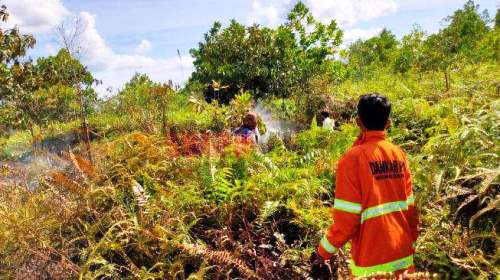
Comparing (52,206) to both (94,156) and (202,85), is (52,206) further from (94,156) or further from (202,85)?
(202,85)

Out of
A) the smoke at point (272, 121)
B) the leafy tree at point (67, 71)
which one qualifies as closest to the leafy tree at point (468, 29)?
the smoke at point (272, 121)

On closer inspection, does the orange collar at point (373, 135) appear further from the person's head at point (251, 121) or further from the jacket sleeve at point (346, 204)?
the person's head at point (251, 121)

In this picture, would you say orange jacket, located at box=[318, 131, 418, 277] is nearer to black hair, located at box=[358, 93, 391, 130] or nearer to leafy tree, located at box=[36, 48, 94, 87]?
black hair, located at box=[358, 93, 391, 130]

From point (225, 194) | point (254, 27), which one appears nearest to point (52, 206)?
point (225, 194)

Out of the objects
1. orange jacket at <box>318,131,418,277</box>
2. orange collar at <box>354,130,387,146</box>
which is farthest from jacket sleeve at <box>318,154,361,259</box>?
orange collar at <box>354,130,387,146</box>

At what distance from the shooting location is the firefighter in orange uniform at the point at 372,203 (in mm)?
2896

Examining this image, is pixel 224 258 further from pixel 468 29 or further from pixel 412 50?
pixel 468 29

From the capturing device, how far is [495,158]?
273 cm

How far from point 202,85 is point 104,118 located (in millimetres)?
7640

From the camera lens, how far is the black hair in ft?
9.72

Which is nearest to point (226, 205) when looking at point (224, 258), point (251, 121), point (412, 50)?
point (224, 258)

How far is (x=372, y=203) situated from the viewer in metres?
2.90

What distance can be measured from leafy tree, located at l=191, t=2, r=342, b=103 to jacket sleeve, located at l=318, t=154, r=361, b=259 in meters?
9.99

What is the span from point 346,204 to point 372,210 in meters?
0.18
